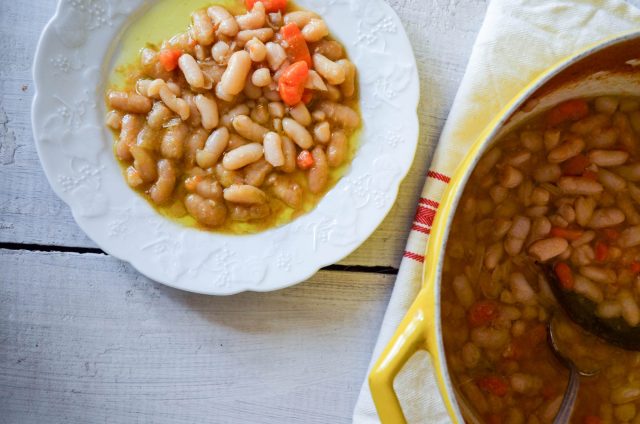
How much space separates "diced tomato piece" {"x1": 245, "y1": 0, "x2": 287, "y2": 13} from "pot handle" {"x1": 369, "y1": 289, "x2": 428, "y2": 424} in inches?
26.2

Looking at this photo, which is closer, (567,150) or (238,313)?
(567,150)

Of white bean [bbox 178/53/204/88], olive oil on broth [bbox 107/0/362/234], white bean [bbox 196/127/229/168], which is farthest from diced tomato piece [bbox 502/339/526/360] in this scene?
white bean [bbox 178/53/204/88]

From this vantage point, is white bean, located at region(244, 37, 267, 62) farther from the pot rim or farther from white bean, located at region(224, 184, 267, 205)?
the pot rim

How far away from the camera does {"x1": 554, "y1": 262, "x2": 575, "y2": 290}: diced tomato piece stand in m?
1.17

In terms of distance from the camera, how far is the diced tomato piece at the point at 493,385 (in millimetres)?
1113

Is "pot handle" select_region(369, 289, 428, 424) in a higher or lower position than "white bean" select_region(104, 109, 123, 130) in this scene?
lower

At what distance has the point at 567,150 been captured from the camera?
1.11m

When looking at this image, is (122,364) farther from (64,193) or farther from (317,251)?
(317,251)

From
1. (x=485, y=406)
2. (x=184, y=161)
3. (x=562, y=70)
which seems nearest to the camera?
(x=562, y=70)

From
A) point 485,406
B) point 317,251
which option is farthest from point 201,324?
point 485,406

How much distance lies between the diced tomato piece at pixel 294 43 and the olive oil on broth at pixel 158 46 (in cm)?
7

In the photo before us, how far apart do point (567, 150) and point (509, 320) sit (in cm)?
34

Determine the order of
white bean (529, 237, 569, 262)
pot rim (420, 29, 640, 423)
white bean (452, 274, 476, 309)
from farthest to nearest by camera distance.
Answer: white bean (529, 237, 569, 262)
white bean (452, 274, 476, 309)
pot rim (420, 29, 640, 423)

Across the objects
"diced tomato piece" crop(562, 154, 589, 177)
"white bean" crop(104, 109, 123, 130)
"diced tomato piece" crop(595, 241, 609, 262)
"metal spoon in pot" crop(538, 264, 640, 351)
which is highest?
"white bean" crop(104, 109, 123, 130)
